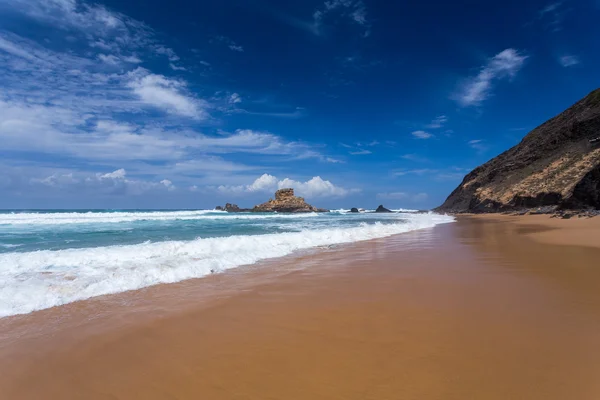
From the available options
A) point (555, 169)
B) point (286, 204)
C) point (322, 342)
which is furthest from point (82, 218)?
point (555, 169)

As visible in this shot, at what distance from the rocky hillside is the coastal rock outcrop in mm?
46536

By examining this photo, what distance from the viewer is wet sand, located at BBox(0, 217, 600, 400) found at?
2451 mm

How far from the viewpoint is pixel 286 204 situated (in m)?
86.9

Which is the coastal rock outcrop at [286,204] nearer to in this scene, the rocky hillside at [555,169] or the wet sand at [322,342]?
the rocky hillside at [555,169]

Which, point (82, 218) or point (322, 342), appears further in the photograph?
point (82, 218)

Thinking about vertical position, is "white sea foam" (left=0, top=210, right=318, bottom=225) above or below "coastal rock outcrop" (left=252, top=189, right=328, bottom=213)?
below

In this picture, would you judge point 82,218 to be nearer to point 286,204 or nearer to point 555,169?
point 286,204

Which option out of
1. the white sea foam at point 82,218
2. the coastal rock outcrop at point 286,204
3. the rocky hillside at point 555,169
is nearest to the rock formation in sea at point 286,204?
the coastal rock outcrop at point 286,204

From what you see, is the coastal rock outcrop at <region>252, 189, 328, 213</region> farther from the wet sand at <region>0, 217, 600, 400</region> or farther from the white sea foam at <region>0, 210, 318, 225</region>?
the wet sand at <region>0, 217, 600, 400</region>

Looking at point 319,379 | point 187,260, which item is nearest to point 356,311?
point 319,379

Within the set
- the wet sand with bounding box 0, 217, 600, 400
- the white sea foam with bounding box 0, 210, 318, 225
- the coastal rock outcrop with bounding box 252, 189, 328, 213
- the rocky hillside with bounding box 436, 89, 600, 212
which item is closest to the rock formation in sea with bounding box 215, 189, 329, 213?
the coastal rock outcrop with bounding box 252, 189, 328, 213

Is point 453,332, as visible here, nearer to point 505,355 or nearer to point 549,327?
point 505,355

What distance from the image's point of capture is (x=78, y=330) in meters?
3.78

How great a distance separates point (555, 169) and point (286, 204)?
205 ft
